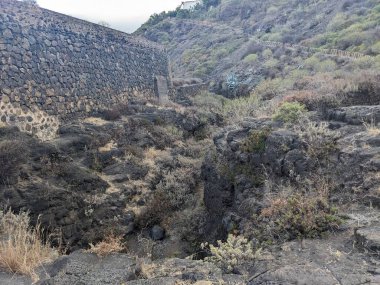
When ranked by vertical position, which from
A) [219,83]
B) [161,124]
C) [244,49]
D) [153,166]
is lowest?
[153,166]

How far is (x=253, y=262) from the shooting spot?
16.9ft

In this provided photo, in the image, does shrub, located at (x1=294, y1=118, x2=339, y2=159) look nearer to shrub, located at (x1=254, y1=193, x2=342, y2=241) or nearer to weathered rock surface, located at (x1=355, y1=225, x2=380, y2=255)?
shrub, located at (x1=254, y1=193, x2=342, y2=241)

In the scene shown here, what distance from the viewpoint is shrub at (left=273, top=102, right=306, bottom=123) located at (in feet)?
33.9

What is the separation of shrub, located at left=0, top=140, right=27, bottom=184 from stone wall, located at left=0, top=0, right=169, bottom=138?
245cm

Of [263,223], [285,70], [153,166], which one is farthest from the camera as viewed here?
[285,70]

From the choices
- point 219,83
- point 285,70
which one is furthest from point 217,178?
point 219,83

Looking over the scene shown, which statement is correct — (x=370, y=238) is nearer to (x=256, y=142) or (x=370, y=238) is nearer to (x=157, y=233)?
(x=256, y=142)

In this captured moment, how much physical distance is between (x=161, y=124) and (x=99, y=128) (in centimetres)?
395

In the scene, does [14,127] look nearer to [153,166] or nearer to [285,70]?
[153,166]

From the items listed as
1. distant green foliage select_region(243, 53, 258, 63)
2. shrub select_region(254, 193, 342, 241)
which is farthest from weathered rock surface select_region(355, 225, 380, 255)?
distant green foliage select_region(243, 53, 258, 63)

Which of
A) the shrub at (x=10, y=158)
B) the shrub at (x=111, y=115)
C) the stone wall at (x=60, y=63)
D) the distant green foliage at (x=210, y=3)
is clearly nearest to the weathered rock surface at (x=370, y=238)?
the shrub at (x=10, y=158)

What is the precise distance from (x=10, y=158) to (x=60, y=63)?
623cm

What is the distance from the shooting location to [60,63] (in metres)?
15.1

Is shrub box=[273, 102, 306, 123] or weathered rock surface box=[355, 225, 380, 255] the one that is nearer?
weathered rock surface box=[355, 225, 380, 255]
